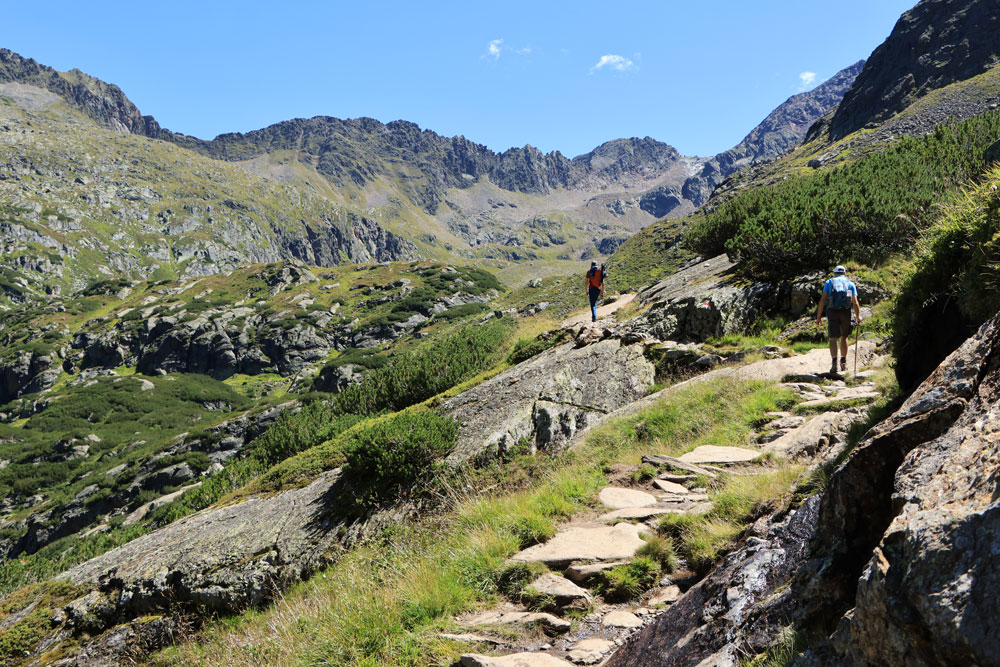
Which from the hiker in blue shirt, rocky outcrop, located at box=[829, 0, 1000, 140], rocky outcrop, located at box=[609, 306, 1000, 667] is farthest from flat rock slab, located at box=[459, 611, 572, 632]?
rocky outcrop, located at box=[829, 0, 1000, 140]

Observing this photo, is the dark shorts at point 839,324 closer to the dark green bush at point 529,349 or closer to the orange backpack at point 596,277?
the dark green bush at point 529,349

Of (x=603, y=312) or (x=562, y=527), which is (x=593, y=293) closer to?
(x=603, y=312)

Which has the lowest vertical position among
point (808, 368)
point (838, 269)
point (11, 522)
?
point (11, 522)

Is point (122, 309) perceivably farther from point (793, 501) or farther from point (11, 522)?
point (793, 501)

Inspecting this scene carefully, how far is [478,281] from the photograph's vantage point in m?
198

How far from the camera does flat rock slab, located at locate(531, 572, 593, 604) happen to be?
5.28 metres

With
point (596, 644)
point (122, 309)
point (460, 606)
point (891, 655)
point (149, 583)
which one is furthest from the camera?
point (122, 309)

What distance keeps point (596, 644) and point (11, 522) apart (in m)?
112

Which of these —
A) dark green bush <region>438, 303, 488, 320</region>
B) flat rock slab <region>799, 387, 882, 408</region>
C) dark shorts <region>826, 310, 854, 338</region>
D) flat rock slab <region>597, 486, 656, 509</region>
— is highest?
dark shorts <region>826, 310, 854, 338</region>

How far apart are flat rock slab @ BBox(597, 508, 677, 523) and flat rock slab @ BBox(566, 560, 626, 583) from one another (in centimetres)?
107

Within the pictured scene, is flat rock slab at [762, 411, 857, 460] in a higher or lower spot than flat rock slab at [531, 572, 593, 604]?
higher

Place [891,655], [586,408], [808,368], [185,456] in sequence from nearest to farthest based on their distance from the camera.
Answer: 1. [891,655]
2. [808,368]
3. [586,408]
4. [185,456]

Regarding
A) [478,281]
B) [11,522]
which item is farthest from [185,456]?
[478,281]

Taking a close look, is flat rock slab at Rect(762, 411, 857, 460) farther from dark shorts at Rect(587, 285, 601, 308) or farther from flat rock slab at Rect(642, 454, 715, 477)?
dark shorts at Rect(587, 285, 601, 308)
